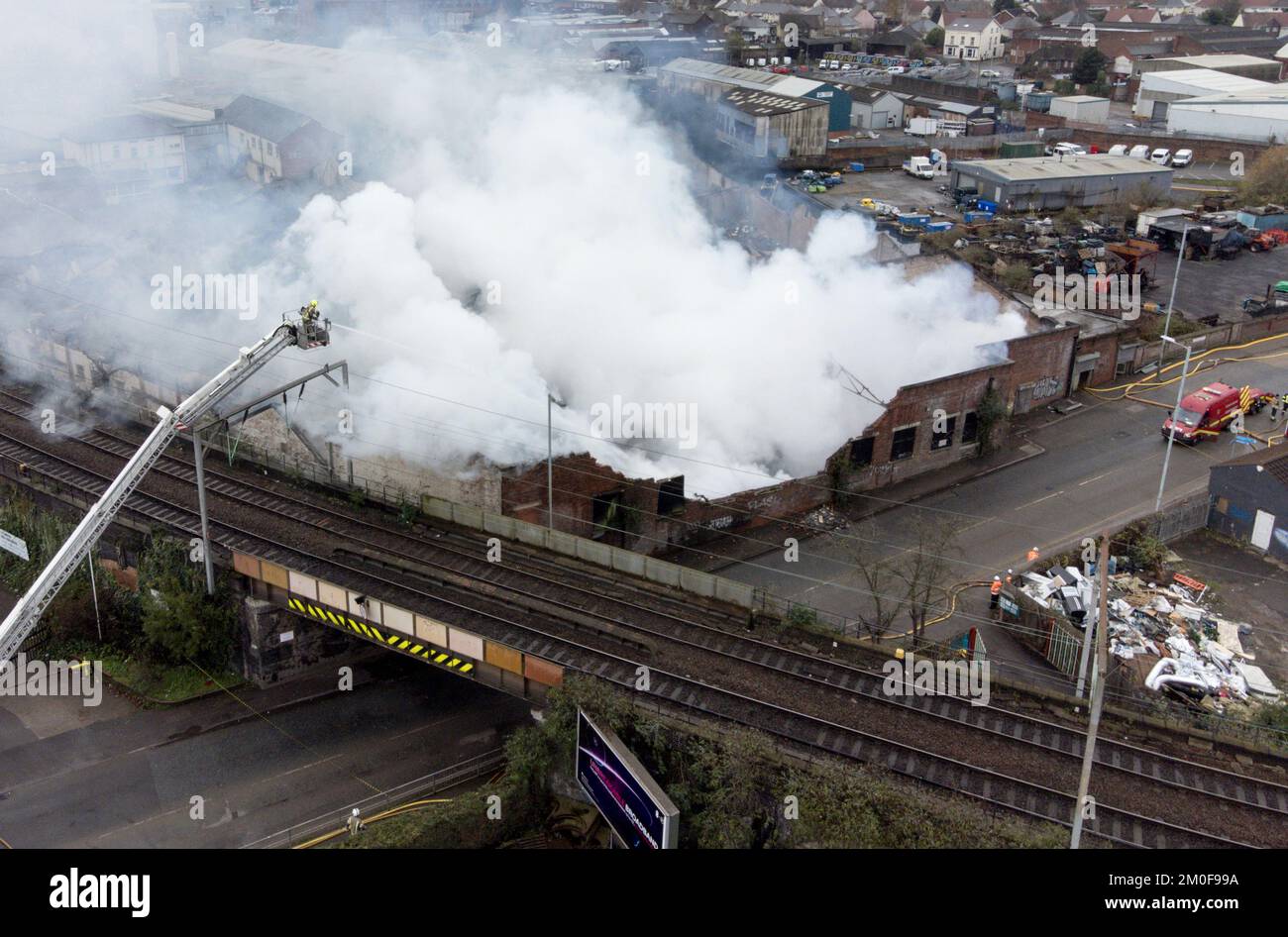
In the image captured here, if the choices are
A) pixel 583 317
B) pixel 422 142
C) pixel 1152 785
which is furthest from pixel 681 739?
pixel 422 142

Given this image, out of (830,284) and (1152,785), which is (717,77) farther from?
(1152,785)

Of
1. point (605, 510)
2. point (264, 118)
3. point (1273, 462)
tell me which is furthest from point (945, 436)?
point (264, 118)

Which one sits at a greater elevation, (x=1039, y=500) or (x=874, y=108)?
(x=874, y=108)

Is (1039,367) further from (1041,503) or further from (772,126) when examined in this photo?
(772,126)

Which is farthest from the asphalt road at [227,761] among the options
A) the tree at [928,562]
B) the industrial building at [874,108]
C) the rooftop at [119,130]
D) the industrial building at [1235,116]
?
the industrial building at [1235,116]

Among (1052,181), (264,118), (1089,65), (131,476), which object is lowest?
(131,476)

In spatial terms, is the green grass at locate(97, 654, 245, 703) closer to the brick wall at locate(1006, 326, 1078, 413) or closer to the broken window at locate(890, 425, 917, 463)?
the broken window at locate(890, 425, 917, 463)
